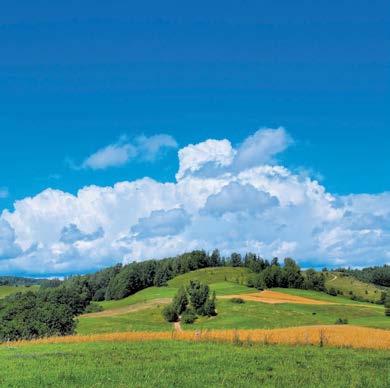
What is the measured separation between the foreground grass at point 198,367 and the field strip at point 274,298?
109306 mm

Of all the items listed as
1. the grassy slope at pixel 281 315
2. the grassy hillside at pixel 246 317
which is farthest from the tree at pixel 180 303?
the grassy slope at pixel 281 315

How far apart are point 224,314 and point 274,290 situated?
56.0 metres

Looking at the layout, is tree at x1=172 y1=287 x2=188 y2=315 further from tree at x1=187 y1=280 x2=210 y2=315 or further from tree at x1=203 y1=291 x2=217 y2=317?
tree at x1=203 y1=291 x2=217 y2=317

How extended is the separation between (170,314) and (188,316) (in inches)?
240

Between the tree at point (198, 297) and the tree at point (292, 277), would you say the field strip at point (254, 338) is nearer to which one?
the tree at point (198, 297)

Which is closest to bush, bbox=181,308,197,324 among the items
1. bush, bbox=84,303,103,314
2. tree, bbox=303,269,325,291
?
bush, bbox=84,303,103,314

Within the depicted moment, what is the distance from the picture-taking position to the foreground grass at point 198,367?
76.1 ft

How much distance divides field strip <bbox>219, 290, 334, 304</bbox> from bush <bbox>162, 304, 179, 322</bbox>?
2606 cm

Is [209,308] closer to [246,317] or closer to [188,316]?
[188,316]

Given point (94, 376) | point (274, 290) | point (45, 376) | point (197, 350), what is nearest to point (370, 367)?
point (197, 350)

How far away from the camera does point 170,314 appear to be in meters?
126

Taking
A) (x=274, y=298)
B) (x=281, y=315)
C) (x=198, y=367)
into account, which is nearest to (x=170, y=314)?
(x=281, y=315)

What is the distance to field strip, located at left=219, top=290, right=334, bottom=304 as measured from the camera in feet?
475

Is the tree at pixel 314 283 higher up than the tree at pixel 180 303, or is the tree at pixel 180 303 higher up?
the tree at pixel 314 283
